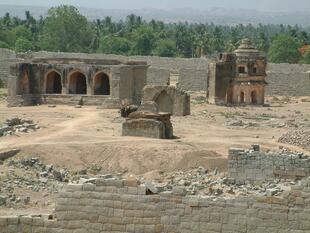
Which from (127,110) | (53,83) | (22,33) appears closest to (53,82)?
(53,83)

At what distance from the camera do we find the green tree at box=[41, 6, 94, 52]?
3201 inches

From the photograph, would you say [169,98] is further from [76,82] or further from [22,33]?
[22,33]

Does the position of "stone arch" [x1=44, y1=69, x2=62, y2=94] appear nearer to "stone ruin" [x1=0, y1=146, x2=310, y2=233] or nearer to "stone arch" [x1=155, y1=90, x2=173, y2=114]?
"stone arch" [x1=155, y1=90, x2=173, y2=114]

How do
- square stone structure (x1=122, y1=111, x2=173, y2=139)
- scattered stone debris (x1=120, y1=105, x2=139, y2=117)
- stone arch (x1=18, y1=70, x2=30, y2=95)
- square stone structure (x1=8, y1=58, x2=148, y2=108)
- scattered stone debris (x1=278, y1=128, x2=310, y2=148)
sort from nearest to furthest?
scattered stone debris (x1=278, y1=128, x2=310, y2=148) < square stone structure (x1=122, y1=111, x2=173, y2=139) < scattered stone debris (x1=120, y1=105, x2=139, y2=117) < square stone structure (x1=8, y1=58, x2=148, y2=108) < stone arch (x1=18, y1=70, x2=30, y2=95)

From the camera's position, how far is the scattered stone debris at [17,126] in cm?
2780

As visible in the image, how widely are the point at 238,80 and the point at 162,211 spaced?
3537 centimetres

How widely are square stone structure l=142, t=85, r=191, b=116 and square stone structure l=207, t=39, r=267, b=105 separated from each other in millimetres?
8744

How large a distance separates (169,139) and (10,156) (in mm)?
6231

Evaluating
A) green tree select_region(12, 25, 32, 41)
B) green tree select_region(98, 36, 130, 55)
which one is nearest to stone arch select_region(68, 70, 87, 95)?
green tree select_region(98, 36, 130, 55)

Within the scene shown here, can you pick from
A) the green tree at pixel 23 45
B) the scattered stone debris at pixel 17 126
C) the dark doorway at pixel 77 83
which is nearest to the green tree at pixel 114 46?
the green tree at pixel 23 45

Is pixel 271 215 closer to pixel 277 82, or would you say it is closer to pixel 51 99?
pixel 51 99

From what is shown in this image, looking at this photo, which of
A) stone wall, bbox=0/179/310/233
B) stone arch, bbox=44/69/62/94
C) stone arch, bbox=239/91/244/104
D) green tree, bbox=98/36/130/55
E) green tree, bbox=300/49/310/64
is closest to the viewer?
stone wall, bbox=0/179/310/233

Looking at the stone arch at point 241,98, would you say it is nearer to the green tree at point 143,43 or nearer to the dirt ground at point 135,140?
the dirt ground at point 135,140

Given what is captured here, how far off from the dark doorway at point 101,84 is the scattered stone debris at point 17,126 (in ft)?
40.1
